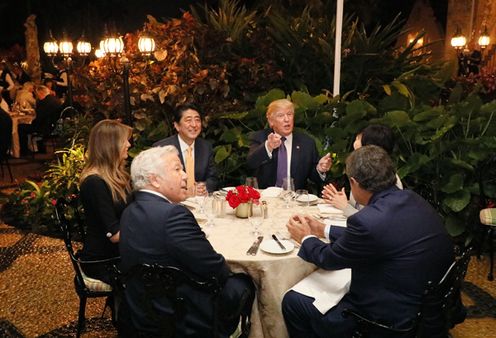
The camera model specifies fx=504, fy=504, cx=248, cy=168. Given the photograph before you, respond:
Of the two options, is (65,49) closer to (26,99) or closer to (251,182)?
(26,99)

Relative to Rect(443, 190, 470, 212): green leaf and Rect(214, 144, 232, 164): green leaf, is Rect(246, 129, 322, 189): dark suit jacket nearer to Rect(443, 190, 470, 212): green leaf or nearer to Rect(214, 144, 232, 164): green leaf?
Rect(214, 144, 232, 164): green leaf

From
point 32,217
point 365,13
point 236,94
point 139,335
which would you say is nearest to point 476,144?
point 236,94

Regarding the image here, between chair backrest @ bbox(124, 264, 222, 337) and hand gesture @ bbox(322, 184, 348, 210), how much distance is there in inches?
49.0

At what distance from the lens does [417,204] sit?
2.21m

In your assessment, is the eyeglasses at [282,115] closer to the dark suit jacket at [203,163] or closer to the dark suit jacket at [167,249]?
the dark suit jacket at [203,163]

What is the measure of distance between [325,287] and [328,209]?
0.76 meters

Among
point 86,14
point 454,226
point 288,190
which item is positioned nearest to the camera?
point 288,190

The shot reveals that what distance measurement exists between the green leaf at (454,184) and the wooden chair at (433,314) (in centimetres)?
213

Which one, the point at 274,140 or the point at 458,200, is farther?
the point at 458,200

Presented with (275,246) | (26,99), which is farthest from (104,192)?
(26,99)

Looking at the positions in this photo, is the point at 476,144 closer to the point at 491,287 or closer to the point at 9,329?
the point at 491,287

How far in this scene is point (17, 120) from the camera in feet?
28.6

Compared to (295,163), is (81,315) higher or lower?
lower

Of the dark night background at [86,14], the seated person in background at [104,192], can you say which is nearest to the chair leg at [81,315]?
the seated person in background at [104,192]
